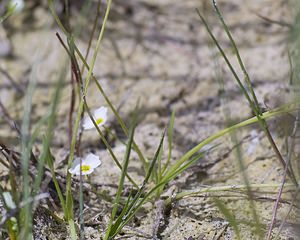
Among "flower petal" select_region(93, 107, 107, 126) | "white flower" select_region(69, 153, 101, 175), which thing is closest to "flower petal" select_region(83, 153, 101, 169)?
"white flower" select_region(69, 153, 101, 175)

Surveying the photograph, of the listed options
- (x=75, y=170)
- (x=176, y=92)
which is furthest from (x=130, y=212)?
(x=176, y=92)

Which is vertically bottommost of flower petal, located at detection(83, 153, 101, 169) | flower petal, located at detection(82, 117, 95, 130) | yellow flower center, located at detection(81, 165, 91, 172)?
yellow flower center, located at detection(81, 165, 91, 172)

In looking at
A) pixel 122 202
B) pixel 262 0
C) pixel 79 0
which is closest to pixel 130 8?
pixel 79 0

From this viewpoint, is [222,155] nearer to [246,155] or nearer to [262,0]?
[246,155]

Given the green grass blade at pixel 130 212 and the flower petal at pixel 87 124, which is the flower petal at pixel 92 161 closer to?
the flower petal at pixel 87 124

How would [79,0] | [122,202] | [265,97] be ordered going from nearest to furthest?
[122,202] → [265,97] → [79,0]

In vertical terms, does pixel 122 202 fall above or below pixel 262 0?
below

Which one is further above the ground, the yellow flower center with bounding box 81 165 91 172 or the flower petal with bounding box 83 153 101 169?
the flower petal with bounding box 83 153 101 169

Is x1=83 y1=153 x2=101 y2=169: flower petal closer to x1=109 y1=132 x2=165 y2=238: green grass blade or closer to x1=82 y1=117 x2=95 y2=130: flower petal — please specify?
x1=82 y1=117 x2=95 y2=130: flower petal

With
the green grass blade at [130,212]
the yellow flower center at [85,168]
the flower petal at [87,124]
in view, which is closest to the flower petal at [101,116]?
the flower petal at [87,124]
